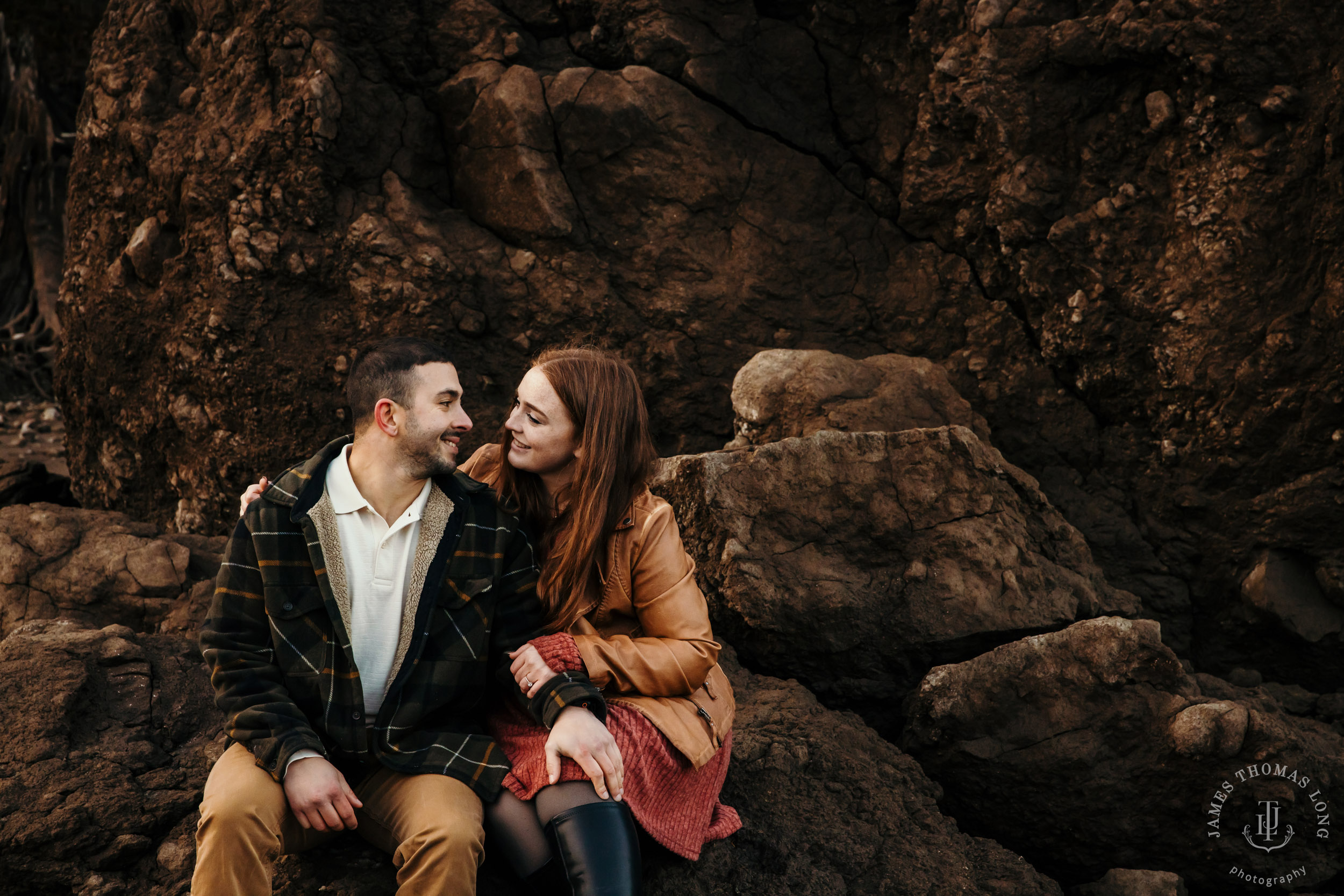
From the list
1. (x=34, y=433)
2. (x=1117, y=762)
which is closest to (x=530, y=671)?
(x=1117, y=762)

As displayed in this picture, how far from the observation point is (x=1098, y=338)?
4.66m

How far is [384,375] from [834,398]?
2.23 meters

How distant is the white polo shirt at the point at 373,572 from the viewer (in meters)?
2.49

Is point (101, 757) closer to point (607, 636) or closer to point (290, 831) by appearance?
point (290, 831)

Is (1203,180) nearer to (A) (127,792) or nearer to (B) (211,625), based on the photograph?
(B) (211,625)

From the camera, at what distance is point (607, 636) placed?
2.77m

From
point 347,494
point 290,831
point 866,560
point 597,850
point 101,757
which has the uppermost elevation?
point 347,494

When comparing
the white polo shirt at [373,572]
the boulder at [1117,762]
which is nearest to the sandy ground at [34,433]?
the white polo shirt at [373,572]

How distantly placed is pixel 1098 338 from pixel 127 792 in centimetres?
416

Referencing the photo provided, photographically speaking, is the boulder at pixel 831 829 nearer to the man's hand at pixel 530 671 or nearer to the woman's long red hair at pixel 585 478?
the man's hand at pixel 530 671

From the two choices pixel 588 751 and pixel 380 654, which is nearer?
pixel 588 751

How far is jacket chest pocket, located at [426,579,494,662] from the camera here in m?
2.49

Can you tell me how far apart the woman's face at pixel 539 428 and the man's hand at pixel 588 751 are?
2.39 feet

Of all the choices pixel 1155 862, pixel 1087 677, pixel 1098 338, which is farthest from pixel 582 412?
pixel 1098 338
